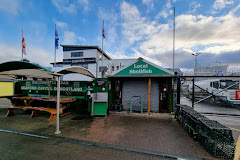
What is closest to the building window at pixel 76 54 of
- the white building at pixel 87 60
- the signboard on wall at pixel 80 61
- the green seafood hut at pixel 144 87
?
the white building at pixel 87 60

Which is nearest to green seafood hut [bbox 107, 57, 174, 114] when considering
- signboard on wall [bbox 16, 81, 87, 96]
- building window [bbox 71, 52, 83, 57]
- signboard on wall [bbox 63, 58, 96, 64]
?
signboard on wall [bbox 16, 81, 87, 96]

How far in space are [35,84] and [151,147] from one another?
33.8 ft

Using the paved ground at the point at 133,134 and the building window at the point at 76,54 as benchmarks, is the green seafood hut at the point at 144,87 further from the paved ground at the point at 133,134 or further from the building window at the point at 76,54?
the building window at the point at 76,54

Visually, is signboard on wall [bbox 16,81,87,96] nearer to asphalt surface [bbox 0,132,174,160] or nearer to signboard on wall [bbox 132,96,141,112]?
signboard on wall [bbox 132,96,141,112]

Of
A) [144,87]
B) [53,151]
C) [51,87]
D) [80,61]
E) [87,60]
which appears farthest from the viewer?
[80,61]

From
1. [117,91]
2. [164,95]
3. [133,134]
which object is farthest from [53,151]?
[164,95]

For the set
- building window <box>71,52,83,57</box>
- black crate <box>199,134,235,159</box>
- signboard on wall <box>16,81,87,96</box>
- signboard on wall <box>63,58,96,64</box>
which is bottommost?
black crate <box>199,134,235,159</box>

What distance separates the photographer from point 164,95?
298 inches

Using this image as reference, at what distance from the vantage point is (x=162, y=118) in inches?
256

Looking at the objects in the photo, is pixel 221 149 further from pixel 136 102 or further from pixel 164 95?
pixel 136 102

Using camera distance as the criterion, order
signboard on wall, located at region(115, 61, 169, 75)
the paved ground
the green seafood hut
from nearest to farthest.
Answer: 1. the paved ground
2. signboard on wall, located at region(115, 61, 169, 75)
3. the green seafood hut

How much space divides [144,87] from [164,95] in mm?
1594

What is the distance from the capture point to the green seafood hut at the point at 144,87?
23.0ft

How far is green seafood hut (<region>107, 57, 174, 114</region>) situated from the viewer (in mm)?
7000
